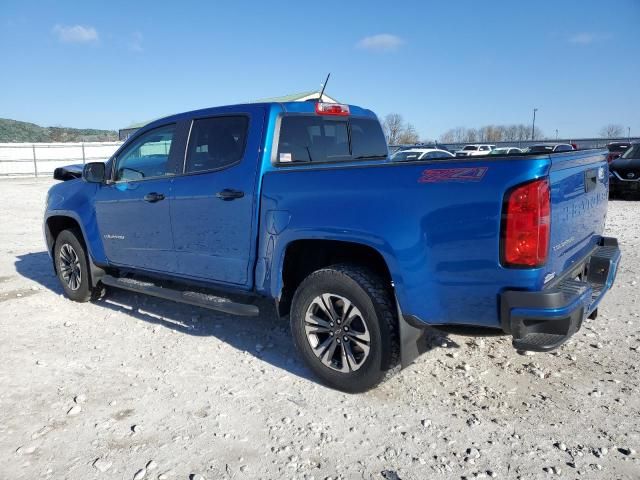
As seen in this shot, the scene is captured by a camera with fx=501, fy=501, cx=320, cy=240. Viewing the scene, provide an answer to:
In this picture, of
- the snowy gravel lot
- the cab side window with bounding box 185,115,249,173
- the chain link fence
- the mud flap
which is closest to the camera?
the snowy gravel lot

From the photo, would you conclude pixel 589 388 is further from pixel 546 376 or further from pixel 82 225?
pixel 82 225

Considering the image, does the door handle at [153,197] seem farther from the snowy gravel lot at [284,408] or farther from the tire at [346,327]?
the tire at [346,327]

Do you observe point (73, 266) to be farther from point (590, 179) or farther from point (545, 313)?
point (590, 179)

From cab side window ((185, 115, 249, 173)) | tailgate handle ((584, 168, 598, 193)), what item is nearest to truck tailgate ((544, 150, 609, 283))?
tailgate handle ((584, 168, 598, 193))

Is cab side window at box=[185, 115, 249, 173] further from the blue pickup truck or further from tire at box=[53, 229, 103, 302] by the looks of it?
tire at box=[53, 229, 103, 302]

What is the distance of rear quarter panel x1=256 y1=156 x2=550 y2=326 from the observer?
260 cm

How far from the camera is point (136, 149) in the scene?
15.7 ft

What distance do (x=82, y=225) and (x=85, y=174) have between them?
0.58 m

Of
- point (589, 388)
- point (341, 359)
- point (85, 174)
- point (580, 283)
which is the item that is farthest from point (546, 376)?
point (85, 174)

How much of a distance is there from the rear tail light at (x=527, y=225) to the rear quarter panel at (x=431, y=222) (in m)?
0.04

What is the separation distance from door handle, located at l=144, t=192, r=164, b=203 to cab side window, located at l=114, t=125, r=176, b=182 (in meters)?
0.19

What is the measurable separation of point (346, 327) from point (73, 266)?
3.68 m

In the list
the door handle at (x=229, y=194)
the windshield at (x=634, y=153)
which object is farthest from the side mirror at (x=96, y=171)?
the windshield at (x=634, y=153)

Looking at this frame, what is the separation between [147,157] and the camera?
15.6 feet
